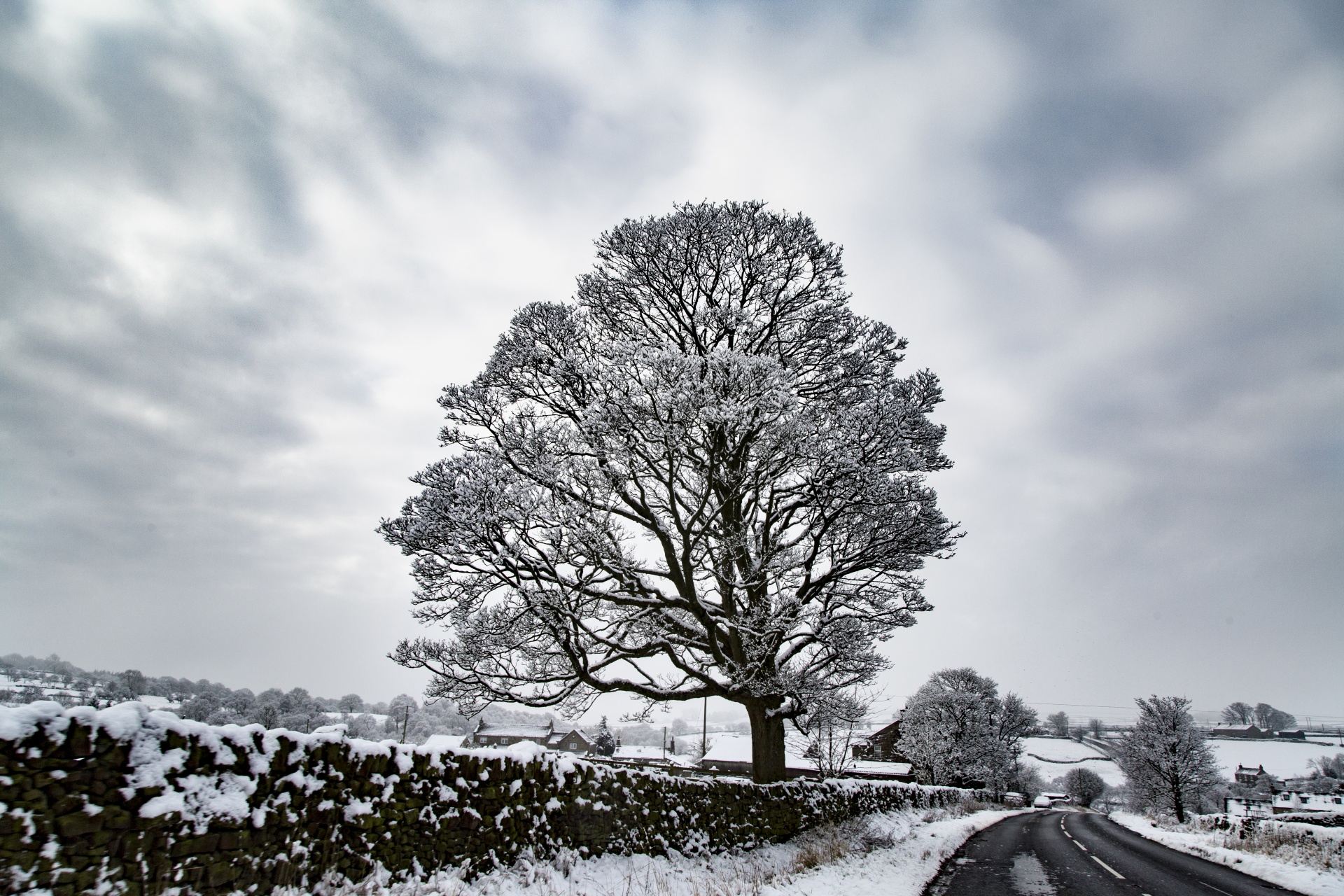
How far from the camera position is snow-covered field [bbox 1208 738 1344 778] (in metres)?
89.4

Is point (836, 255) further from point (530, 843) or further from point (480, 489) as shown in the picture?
point (530, 843)

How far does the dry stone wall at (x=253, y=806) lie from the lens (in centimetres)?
364

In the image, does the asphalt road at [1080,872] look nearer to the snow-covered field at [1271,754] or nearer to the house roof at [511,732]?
A: the house roof at [511,732]

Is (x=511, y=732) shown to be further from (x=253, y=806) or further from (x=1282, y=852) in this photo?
(x=253, y=806)

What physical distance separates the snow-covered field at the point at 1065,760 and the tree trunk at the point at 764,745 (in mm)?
108106

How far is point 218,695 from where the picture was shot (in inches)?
1175

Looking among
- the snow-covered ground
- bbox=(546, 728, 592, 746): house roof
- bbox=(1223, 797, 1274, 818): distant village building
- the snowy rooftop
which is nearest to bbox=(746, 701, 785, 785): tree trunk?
the snow-covered ground

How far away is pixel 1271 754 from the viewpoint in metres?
99.0

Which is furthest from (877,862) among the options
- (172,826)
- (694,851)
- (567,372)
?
(172,826)

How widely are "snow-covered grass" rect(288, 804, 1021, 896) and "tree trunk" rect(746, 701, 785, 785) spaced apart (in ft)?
4.07

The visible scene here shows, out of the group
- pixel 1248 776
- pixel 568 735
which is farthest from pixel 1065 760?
pixel 568 735

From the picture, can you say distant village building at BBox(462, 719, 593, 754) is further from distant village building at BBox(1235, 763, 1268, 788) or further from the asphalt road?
distant village building at BBox(1235, 763, 1268, 788)

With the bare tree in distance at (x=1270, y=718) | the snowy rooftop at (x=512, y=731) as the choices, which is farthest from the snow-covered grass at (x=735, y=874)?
the bare tree in distance at (x=1270, y=718)

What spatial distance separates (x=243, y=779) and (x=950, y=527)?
11291mm
